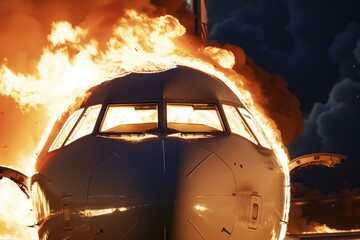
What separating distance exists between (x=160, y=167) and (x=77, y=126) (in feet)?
6.96

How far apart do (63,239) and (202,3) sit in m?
14.1

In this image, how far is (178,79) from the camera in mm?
10648

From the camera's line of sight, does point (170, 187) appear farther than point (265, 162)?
No

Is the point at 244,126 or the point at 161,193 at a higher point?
the point at 244,126

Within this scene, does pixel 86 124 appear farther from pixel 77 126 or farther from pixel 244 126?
pixel 244 126

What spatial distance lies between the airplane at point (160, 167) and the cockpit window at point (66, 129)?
0.02 metres

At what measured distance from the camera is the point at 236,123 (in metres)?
10.4

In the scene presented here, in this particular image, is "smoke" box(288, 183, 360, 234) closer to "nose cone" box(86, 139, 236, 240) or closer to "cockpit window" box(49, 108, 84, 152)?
"cockpit window" box(49, 108, 84, 152)

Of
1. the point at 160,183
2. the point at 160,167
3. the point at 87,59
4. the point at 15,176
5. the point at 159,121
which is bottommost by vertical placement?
the point at 160,183

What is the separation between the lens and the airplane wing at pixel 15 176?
422 inches

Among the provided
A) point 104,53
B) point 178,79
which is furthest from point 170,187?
point 104,53

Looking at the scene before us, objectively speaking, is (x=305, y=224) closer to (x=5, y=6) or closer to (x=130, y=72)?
(x=5, y=6)

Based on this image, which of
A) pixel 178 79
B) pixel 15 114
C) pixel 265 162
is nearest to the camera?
pixel 265 162

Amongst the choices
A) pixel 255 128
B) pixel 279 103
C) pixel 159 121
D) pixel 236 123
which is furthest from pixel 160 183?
pixel 279 103
